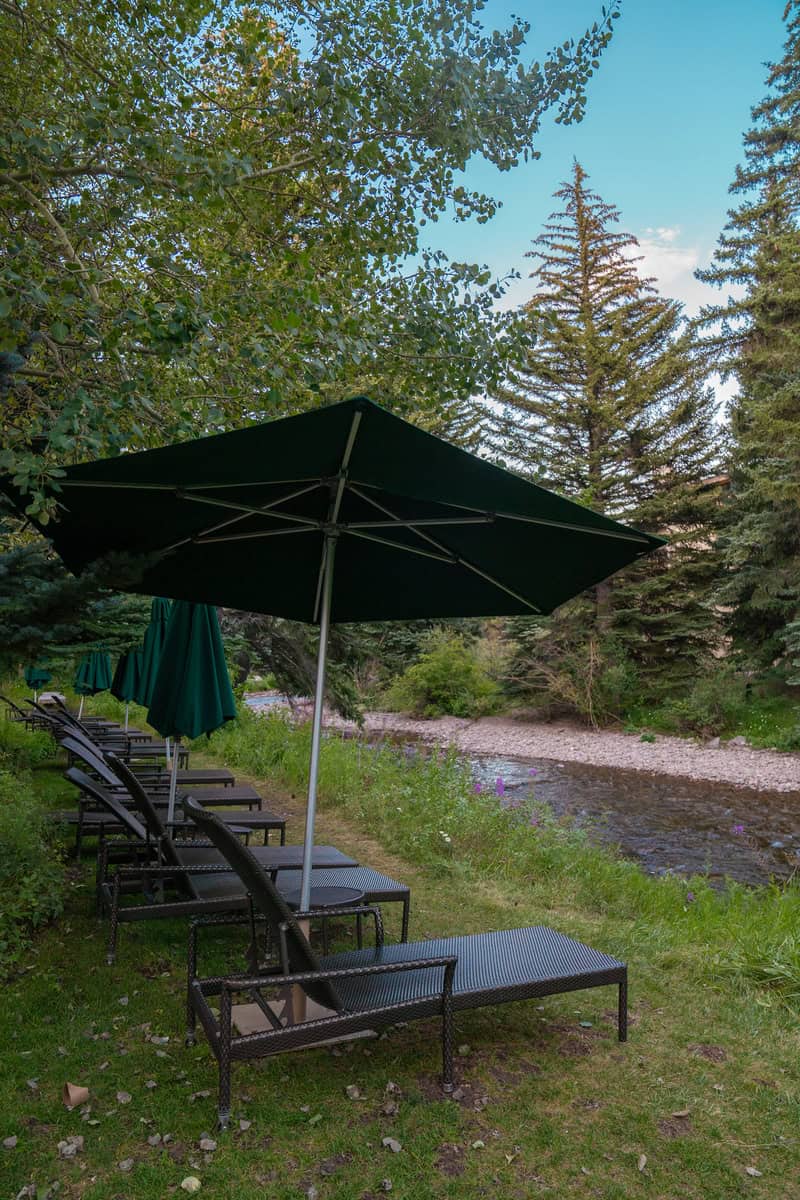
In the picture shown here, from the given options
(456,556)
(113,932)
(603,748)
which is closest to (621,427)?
(603,748)

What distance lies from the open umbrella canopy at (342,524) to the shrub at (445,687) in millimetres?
16057

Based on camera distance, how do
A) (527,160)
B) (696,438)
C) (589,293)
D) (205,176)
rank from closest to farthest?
(205,176) → (527,160) → (696,438) → (589,293)

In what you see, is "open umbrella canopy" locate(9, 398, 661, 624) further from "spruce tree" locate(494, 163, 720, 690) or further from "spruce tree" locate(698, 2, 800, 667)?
"spruce tree" locate(494, 163, 720, 690)

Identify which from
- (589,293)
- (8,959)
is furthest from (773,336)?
(8,959)

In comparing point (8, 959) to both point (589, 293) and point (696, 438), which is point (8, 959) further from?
point (589, 293)

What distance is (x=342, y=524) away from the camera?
117 inches

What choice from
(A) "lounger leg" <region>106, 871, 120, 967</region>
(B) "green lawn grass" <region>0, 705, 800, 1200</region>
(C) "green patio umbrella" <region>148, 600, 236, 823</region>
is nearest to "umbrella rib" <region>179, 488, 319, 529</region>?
(C) "green patio umbrella" <region>148, 600, 236, 823</region>

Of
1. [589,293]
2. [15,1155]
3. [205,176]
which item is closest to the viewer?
[15,1155]

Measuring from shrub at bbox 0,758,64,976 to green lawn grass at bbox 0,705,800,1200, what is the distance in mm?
113

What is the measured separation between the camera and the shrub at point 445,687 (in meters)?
20.0

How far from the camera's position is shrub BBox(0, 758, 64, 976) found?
11.7 ft

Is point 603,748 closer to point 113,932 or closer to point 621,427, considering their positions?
point 621,427

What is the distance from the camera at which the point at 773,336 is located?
53.5 ft

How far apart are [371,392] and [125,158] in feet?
8.74
